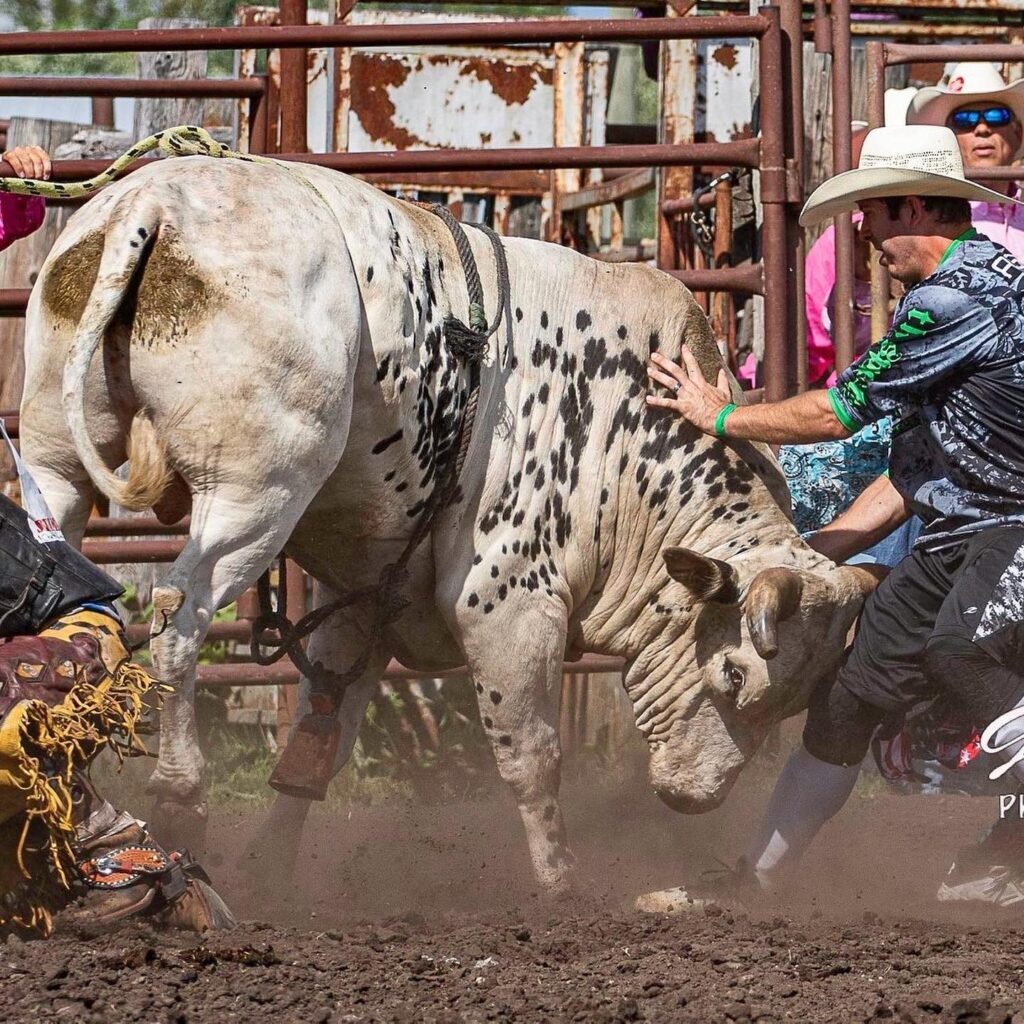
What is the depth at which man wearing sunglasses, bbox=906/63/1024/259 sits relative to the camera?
5.70 m

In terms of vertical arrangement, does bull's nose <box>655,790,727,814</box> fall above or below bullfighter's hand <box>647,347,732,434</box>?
below

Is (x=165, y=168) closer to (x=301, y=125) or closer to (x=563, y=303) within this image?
(x=563, y=303)

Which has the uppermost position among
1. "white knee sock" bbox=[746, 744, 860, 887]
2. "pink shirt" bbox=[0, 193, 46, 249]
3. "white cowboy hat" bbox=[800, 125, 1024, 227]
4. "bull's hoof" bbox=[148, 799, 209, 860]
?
"white cowboy hat" bbox=[800, 125, 1024, 227]

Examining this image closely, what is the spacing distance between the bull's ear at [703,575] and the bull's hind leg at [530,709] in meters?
0.34

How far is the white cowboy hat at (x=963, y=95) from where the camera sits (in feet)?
18.8

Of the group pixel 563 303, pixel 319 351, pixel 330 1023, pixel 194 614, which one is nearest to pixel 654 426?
pixel 563 303

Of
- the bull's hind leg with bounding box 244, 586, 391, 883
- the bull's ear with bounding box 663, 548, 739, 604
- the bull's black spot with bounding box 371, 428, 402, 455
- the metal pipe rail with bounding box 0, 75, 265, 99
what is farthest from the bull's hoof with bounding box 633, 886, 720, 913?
the metal pipe rail with bounding box 0, 75, 265, 99

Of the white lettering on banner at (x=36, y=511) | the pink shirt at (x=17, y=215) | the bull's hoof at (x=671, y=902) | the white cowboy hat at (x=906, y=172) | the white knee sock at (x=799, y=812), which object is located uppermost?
the white cowboy hat at (x=906, y=172)

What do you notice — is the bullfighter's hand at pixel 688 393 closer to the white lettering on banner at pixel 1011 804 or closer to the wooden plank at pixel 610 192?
the white lettering on banner at pixel 1011 804

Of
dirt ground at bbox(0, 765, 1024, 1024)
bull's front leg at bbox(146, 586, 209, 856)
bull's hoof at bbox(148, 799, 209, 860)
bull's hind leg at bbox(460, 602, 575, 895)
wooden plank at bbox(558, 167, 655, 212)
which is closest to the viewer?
dirt ground at bbox(0, 765, 1024, 1024)

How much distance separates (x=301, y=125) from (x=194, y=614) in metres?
2.45

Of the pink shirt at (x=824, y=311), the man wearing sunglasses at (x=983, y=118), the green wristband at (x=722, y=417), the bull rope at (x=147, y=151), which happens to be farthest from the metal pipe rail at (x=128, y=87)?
the man wearing sunglasses at (x=983, y=118)

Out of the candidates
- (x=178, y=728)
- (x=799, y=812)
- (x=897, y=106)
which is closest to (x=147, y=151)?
(x=178, y=728)

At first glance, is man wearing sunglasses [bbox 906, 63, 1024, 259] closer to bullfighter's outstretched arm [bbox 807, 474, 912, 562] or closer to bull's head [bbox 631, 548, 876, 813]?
bullfighter's outstretched arm [bbox 807, 474, 912, 562]
